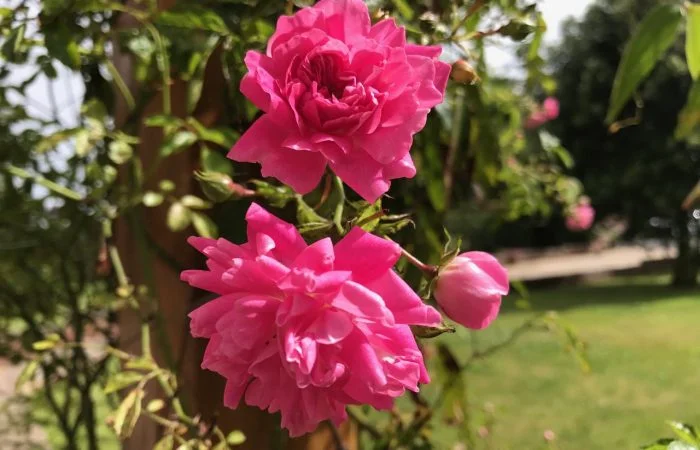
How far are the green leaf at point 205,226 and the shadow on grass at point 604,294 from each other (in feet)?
11.6

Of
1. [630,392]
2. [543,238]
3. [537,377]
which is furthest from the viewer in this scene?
[543,238]

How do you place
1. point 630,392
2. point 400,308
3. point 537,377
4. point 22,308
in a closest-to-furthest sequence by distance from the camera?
point 400,308 → point 22,308 → point 630,392 → point 537,377

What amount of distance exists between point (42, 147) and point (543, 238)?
25.4 feet

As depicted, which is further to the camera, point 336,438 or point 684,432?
point 336,438

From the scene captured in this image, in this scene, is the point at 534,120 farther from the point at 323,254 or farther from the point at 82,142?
the point at 323,254

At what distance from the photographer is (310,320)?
221mm

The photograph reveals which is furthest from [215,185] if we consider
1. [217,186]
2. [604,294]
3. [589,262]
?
[589,262]

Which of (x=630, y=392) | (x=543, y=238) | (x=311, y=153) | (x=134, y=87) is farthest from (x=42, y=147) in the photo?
(x=543, y=238)

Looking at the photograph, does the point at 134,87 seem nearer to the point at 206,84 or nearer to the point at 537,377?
the point at 206,84

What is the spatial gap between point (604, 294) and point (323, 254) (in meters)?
4.99

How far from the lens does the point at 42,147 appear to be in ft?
1.66

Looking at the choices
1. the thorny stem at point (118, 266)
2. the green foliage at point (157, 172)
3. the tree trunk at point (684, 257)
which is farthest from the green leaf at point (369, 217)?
the tree trunk at point (684, 257)

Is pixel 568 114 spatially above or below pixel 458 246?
below

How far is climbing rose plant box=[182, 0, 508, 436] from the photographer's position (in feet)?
0.72
